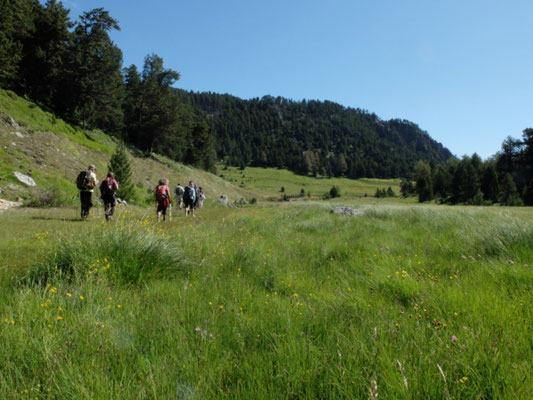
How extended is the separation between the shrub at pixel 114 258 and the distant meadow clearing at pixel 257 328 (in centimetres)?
2

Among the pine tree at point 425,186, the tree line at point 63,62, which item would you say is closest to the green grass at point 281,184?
Answer: the pine tree at point 425,186

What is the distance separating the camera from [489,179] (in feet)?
215

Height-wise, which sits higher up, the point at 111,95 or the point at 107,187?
the point at 111,95

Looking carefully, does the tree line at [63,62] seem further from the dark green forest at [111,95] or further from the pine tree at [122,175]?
the pine tree at [122,175]

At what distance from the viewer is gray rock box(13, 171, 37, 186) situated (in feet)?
58.1

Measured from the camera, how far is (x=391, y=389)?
5.01ft

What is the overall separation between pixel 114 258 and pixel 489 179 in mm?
84306

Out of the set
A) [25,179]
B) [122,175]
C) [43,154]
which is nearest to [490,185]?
[122,175]

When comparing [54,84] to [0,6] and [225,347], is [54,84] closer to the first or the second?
[0,6]

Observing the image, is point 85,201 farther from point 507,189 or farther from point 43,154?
point 507,189

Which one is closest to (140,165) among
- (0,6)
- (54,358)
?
(0,6)

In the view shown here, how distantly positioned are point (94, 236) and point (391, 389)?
167 inches

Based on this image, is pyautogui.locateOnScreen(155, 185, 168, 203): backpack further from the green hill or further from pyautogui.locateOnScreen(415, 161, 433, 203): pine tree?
pyautogui.locateOnScreen(415, 161, 433, 203): pine tree

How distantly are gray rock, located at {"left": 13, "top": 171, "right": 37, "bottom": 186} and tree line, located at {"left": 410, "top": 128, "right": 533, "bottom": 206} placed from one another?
7482 cm
